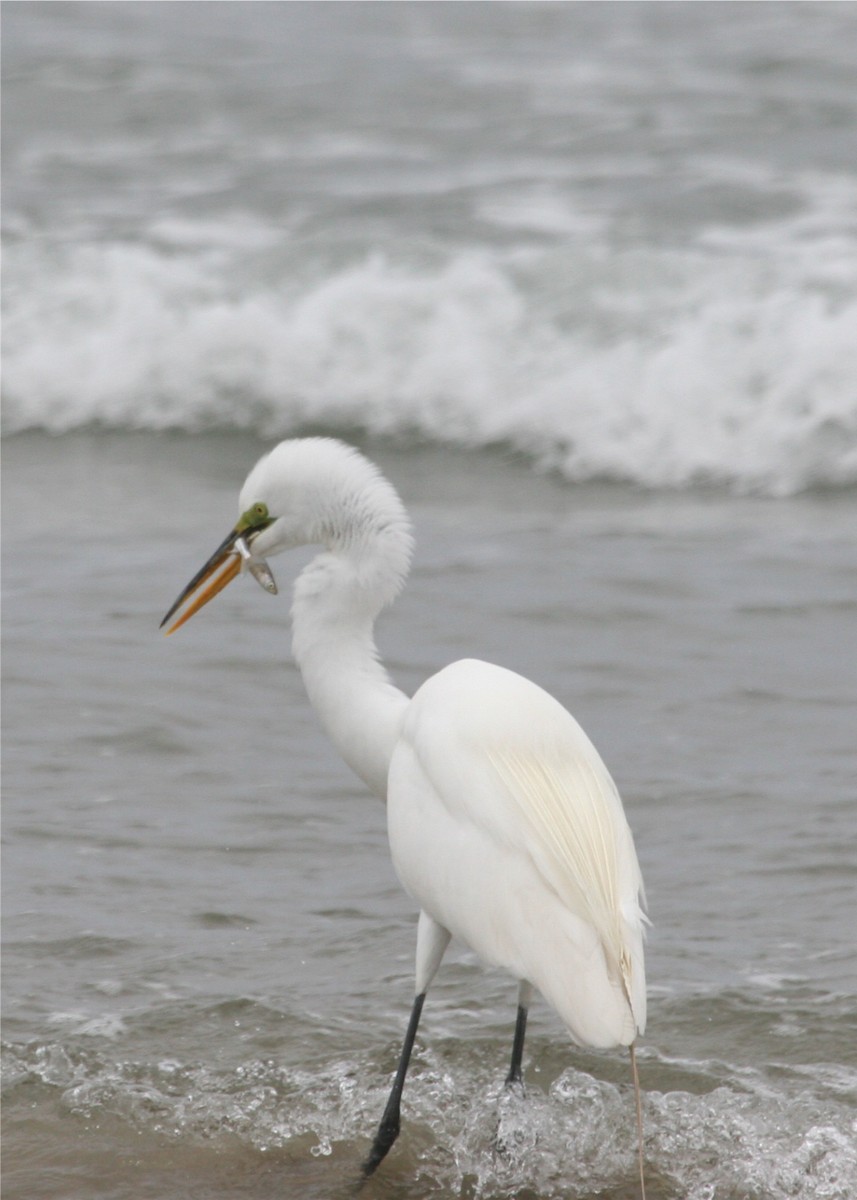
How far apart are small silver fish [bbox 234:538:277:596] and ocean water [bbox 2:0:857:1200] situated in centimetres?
71

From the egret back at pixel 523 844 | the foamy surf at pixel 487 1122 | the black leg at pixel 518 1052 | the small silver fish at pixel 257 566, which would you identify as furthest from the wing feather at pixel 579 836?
the small silver fish at pixel 257 566

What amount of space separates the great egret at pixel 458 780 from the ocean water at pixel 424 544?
0.34 metres

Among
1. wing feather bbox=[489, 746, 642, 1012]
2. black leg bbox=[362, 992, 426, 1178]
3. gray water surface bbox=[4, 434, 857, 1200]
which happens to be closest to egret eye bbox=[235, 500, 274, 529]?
wing feather bbox=[489, 746, 642, 1012]

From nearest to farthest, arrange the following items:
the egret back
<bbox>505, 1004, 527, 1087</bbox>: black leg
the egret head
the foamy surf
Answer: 1. the egret back
2. the foamy surf
3. <bbox>505, 1004, 527, 1087</bbox>: black leg
4. the egret head

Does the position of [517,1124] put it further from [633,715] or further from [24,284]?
[24,284]

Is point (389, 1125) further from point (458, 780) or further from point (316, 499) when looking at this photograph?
point (316, 499)

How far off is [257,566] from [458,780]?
27.1 inches

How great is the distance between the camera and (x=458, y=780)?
2.75 metres

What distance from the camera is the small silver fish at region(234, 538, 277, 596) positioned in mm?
3197

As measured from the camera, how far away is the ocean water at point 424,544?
294cm

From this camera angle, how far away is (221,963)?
131 inches

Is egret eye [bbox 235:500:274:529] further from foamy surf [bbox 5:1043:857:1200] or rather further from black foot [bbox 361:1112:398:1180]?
black foot [bbox 361:1112:398:1180]

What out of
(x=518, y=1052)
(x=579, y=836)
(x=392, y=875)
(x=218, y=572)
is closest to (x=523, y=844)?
(x=579, y=836)

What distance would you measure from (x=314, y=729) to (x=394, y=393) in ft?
9.48
